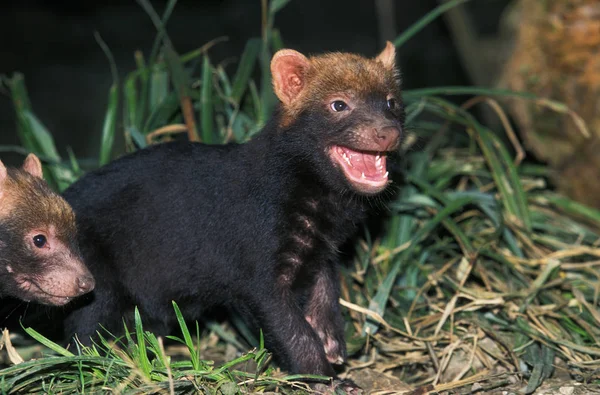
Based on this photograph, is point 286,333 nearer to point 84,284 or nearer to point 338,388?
point 338,388

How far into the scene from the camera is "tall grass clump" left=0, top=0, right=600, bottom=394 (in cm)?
492

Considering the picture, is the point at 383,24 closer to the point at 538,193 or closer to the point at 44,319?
the point at 538,193

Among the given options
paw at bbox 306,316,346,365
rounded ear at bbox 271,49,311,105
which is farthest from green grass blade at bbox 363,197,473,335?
rounded ear at bbox 271,49,311,105

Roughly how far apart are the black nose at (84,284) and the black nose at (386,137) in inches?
77.4

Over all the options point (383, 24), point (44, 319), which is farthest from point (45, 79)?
point (44, 319)

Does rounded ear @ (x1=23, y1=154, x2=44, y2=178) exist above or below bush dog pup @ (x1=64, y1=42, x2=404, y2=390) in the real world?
above

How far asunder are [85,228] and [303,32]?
29.1 ft

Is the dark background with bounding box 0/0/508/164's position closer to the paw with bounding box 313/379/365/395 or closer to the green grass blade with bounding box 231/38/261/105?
the green grass blade with bounding box 231/38/261/105

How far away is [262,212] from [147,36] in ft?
31.5

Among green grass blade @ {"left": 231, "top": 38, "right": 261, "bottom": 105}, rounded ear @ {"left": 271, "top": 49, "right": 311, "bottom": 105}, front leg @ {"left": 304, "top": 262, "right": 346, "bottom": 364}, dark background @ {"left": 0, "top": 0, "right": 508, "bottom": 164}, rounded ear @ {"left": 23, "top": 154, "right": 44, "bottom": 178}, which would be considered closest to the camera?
rounded ear @ {"left": 271, "top": 49, "right": 311, "bottom": 105}

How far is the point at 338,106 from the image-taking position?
203 inches

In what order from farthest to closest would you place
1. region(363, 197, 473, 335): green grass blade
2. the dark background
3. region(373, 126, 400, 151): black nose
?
the dark background, region(363, 197, 473, 335): green grass blade, region(373, 126, 400, 151): black nose

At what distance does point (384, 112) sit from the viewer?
16.7 feet

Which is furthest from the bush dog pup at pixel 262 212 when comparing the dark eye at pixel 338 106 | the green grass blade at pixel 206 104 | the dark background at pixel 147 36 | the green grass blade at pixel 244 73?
the dark background at pixel 147 36
